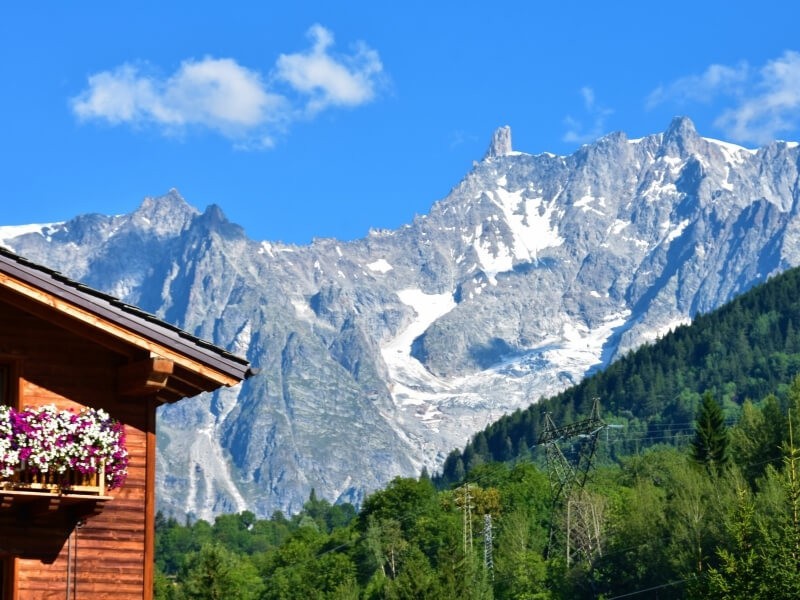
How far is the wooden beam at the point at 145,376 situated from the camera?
20328mm

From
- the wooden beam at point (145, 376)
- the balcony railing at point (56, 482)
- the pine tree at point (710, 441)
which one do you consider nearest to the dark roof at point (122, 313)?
the wooden beam at point (145, 376)

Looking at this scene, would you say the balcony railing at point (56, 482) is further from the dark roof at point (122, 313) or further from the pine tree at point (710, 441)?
the pine tree at point (710, 441)

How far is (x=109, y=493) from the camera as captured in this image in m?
19.9

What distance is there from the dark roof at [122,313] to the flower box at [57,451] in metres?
1.36

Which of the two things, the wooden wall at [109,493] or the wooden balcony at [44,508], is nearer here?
the wooden balcony at [44,508]

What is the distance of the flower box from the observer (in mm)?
19062

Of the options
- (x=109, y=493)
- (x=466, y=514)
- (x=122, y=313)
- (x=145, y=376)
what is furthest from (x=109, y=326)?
(x=466, y=514)

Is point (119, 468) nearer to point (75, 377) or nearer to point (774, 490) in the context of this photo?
point (75, 377)

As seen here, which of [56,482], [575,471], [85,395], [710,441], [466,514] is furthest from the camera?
[466,514]

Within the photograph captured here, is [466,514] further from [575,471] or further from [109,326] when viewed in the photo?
[109,326]

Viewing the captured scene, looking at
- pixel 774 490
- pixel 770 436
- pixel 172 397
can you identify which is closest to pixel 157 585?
pixel 770 436

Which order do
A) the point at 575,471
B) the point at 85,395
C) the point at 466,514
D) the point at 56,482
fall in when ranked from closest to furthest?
the point at 56,482
the point at 85,395
the point at 575,471
the point at 466,514

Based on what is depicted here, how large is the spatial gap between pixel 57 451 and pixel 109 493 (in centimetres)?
111

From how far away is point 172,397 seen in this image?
72.3 feet
